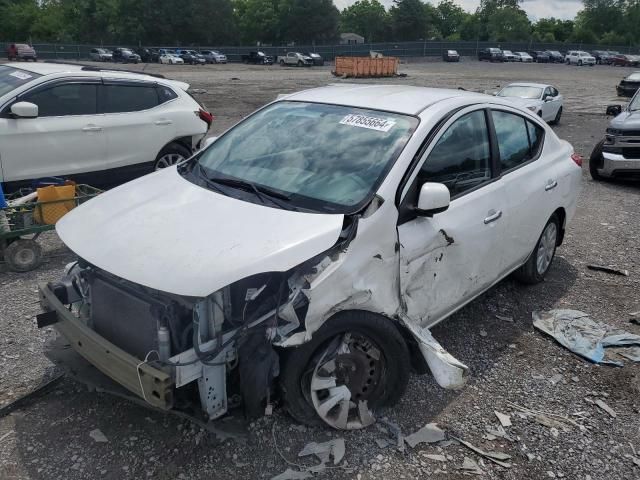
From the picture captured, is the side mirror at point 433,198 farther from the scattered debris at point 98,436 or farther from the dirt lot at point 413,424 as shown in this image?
the scattered debris at point 98,436

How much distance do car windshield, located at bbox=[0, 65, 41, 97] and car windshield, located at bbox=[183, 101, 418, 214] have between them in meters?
3.69

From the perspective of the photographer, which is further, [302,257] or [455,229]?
[455,229]

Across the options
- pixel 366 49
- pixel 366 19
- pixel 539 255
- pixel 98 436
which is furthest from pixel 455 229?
pixel 366 19

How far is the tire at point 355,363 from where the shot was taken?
2.83 m

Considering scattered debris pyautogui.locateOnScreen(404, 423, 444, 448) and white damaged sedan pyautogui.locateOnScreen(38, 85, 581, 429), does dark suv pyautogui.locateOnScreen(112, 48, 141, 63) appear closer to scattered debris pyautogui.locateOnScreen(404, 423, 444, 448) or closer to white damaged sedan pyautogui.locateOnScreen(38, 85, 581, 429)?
white damaged sedan pyautogui.locateOnScreen(38, 85, 581, 429)

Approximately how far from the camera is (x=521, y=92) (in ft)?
55.3

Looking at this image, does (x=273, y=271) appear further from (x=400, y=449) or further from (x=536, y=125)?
(x=536, y=125)

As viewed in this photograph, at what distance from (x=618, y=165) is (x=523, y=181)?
602cm

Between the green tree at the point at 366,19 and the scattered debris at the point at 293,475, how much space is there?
10908cm

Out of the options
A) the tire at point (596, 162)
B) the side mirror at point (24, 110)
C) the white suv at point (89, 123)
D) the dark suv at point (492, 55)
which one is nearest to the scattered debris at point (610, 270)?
the tire at point (596, 162)

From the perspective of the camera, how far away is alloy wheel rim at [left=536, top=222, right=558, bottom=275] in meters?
5.01

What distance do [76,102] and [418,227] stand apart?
5.29 metres

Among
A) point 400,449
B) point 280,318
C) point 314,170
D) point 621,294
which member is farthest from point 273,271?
point 621,294

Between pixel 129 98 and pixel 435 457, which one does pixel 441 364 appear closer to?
pixel 435 457
